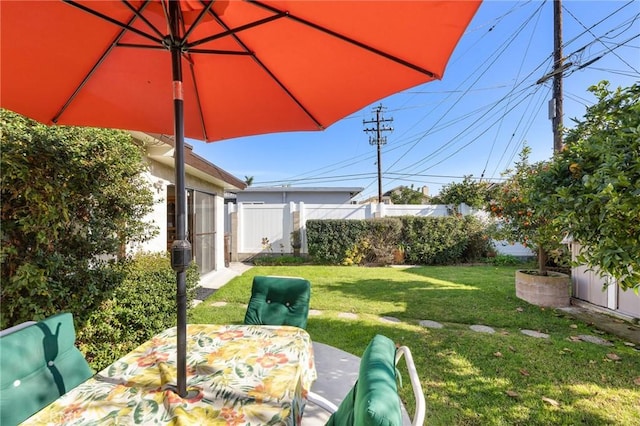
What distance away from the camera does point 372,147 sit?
1788 cm

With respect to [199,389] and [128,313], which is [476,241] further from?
[199,389]

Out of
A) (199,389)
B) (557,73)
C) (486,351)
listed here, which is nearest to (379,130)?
(557,73)

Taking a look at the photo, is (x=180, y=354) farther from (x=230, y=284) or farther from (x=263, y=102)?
(x=230, y=284)

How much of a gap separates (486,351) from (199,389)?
10.7 ft

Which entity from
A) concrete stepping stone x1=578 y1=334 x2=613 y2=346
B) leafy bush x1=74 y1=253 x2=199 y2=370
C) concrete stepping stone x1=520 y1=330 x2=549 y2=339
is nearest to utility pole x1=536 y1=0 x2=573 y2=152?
concrete stepping stone x1=578 y1=334 x2=613 y2=346

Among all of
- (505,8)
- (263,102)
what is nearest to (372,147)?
(505,8)

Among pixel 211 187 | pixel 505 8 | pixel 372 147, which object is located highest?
pixel 505 8

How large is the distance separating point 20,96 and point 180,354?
6.56ft

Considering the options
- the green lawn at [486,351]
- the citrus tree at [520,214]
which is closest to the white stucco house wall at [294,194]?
the green lawn at [486,351]

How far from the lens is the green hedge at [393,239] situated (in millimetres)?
9734

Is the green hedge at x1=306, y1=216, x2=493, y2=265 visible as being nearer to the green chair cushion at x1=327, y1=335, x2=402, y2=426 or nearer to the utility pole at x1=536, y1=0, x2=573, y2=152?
the utility pole at x1=536, y1=0, x2=573, y2=152

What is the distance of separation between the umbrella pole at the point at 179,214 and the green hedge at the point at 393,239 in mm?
8499

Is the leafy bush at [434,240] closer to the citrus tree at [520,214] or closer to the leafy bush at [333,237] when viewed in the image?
the leafy bush at [333,237]

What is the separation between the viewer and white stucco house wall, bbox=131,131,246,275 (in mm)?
4592
